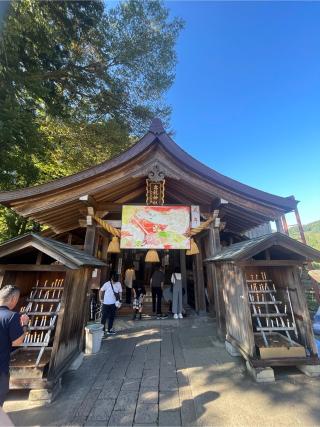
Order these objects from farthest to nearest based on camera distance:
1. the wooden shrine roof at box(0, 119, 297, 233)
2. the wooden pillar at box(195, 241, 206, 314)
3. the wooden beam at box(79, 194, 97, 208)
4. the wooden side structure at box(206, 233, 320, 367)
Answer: the wooden pillar at box(195, 241, 206, 314)
the wooden beam at box(79, 194, 97, 208)
the wooden shrine roof at box(0, 119, 297, 233)
the wooden side structure at box(206, 233, 320, 367)

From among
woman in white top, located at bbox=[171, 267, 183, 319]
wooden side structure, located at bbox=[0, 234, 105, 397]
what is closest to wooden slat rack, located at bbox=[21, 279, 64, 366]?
wooden side structure, located at bbox=[0, 234, 105, 397]

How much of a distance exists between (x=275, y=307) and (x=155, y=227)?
3.58m

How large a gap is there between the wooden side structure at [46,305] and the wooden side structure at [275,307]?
11.0 feet

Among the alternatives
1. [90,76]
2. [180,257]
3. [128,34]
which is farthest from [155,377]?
[128,34]

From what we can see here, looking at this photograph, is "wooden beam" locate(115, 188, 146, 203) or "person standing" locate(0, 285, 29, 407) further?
"wooden beam" locate(115, 188, 146, 203)

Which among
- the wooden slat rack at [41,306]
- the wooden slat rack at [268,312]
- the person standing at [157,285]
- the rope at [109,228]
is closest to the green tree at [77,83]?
the rope at [109,228]

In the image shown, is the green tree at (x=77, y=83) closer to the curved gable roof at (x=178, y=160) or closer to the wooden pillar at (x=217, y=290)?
the curved gable roof at (x=178, y=160)

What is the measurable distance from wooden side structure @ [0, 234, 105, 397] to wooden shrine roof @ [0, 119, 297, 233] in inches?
66.3

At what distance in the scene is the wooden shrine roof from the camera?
5.60 m

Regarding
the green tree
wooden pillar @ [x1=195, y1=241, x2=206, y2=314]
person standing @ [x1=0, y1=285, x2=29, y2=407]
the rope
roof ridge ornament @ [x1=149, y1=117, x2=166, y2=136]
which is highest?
the green tree

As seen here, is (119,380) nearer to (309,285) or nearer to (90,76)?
(309,285)

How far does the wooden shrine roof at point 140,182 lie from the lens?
5.60 meters

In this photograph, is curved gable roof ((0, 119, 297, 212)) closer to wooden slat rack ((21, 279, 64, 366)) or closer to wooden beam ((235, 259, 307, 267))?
wooden beam ((235, 259, 307, 267))

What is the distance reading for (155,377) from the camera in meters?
3.92
